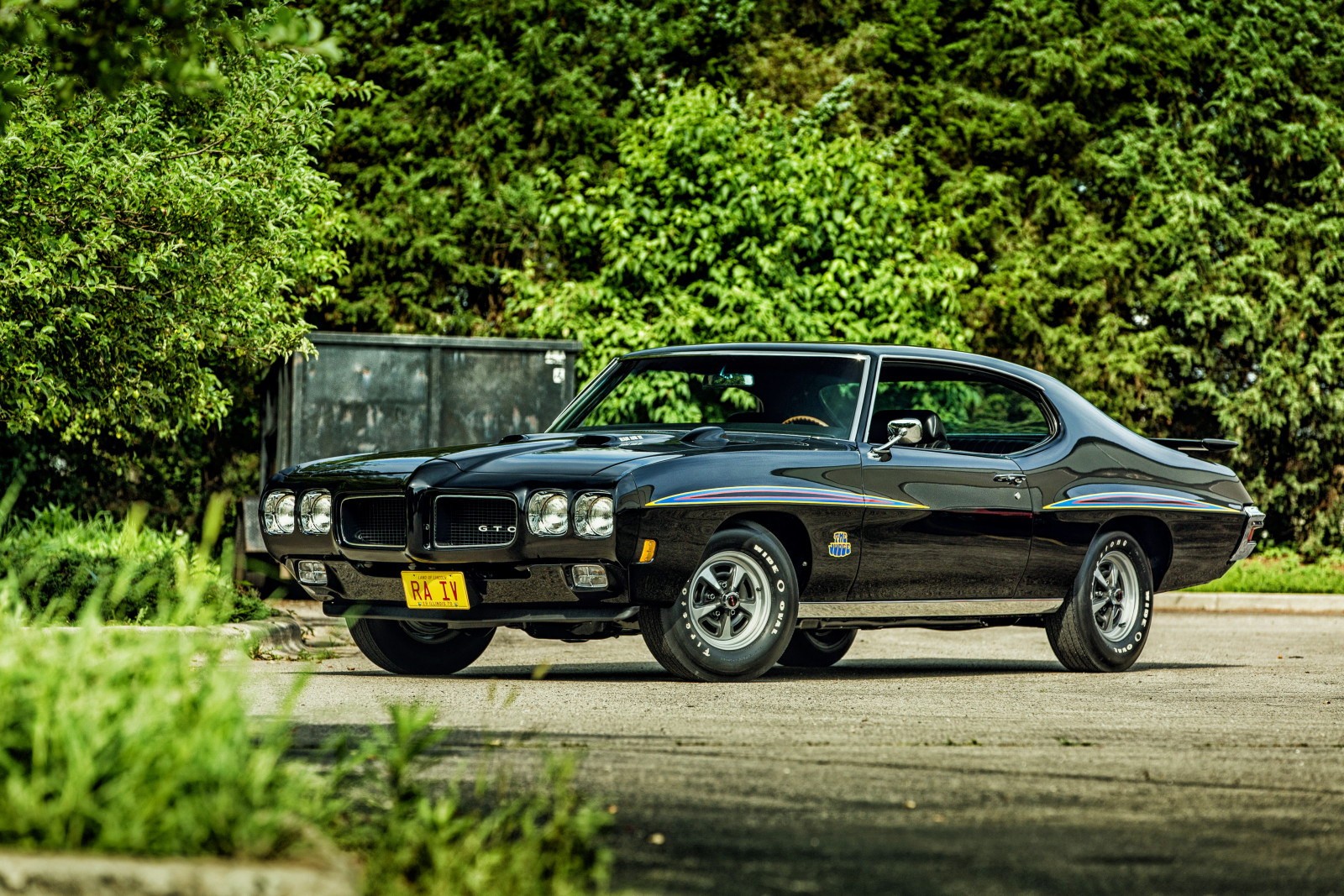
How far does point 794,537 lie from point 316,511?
2.36 m

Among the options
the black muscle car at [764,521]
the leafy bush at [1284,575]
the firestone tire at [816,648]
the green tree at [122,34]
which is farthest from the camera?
the leafy bush at [1284,575]

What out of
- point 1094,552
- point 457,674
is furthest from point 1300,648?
point 457,674

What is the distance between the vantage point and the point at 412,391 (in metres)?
15.5

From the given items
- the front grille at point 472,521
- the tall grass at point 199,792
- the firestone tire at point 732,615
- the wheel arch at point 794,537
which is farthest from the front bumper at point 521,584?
the tall grass at point 199,792

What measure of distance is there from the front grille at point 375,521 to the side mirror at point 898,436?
7.73 ft

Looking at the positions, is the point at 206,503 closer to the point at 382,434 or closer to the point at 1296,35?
the point at 382,434

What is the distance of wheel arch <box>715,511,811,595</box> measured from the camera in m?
8.35

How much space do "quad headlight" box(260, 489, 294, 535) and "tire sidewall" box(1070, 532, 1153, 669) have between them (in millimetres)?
4260

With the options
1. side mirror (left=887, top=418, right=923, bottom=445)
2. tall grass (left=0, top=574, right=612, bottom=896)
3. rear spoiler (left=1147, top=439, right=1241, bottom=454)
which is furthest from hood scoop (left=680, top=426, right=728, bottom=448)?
tall grass (left=0, top=574, right=612, bottom=896)

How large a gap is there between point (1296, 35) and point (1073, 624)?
58.7ft

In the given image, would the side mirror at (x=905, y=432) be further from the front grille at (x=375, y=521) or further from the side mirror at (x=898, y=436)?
the front grille at (x=375, y=521)

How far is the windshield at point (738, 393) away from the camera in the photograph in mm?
9000

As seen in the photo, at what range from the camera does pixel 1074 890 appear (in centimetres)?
389

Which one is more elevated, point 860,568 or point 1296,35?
point 1296,35
